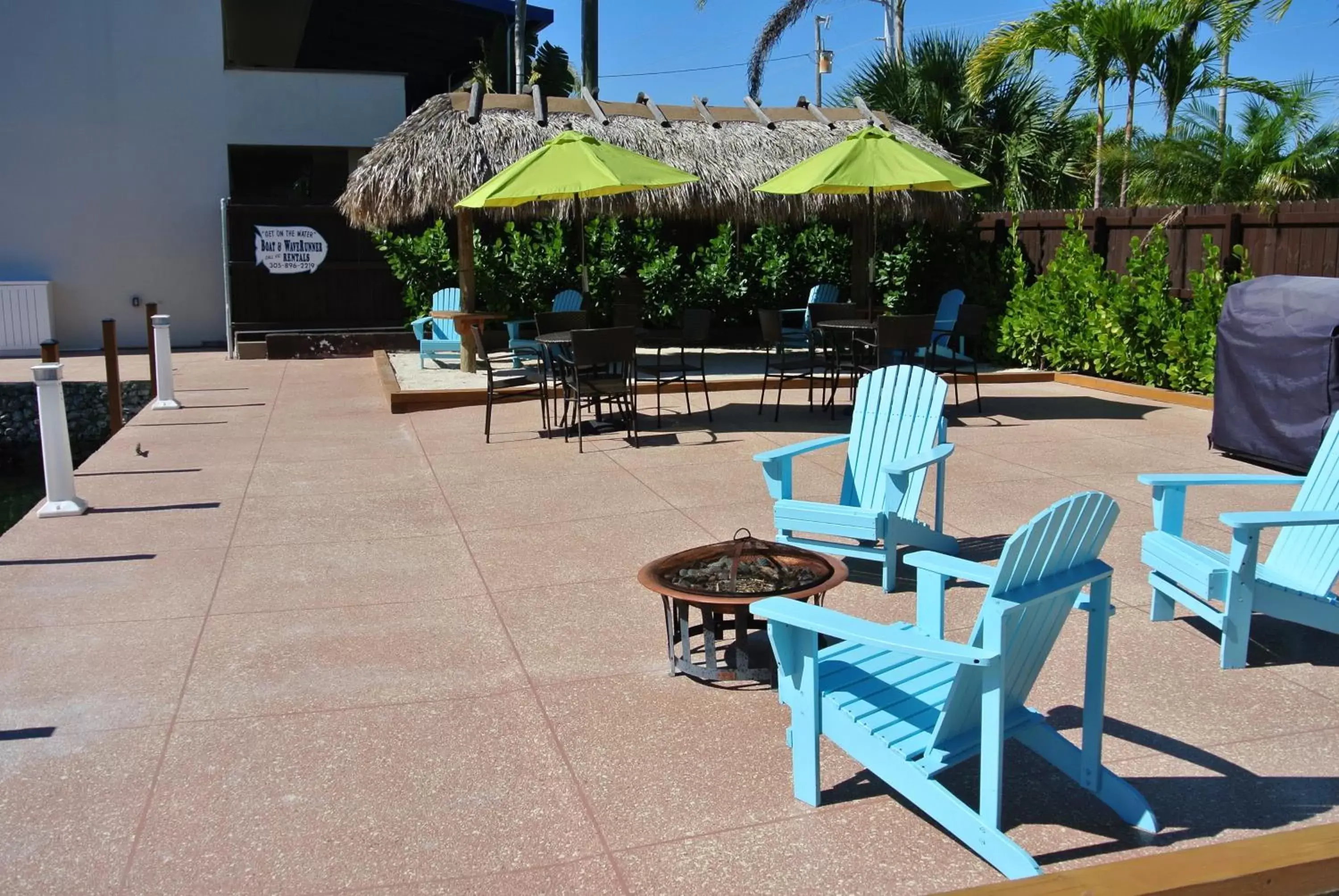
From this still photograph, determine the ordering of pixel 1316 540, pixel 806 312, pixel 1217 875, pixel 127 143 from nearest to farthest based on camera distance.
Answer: pixel 1217 875 → pixel 1316 540 → pixel 806 312 → pixel 127 143

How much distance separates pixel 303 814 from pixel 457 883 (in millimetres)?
628

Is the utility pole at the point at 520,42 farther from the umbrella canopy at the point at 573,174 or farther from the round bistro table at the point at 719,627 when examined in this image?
the round bistro table at the point at 719,627

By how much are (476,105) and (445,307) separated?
244 cm

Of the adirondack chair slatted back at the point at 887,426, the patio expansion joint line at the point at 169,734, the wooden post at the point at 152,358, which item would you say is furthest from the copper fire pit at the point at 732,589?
the wooden post at the point at 152,358

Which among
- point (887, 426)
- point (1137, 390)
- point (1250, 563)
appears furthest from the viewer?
point (1137, 390)

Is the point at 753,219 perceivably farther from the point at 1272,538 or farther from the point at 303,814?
the point at 303,814

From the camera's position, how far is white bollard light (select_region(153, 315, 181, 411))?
1184cm

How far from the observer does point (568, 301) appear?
13125 millimetres

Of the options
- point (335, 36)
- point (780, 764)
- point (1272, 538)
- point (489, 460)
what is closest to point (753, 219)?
point (489, 460)

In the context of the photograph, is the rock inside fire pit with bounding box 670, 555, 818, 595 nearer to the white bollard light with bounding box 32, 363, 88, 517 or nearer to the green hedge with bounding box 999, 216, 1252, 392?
the white bollard light with bounding box 32, 363, 88, 517

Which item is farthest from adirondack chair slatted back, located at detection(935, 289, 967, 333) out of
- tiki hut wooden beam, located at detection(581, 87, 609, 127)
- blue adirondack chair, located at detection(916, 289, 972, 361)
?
tiki hut wooden beam, located at detection(581, 87, 609, 127)

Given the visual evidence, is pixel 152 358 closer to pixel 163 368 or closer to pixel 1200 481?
pixel 163 368

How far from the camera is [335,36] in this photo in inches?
997

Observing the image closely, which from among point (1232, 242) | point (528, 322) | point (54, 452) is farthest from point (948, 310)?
point (54, 452)
